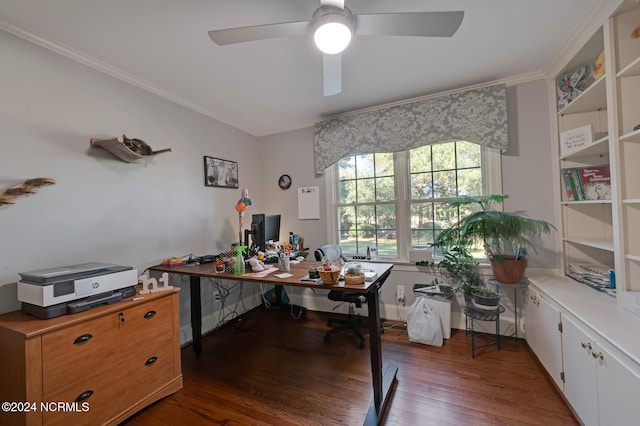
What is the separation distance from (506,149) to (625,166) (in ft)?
3.02

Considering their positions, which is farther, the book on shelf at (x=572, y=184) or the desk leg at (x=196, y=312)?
the desk leg at (x=196, y=312)

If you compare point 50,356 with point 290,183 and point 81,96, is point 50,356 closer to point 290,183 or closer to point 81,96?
point 81,96

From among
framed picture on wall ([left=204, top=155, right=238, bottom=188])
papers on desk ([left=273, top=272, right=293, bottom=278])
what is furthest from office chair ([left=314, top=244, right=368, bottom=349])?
framed picture on wall ([left=204, top=155, right=238, bottom=188])

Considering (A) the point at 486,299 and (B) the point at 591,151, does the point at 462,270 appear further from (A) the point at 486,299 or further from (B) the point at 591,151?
(B) the point at 591,151

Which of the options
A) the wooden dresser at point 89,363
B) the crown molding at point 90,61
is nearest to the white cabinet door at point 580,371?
the wooden dresser at point 89,363

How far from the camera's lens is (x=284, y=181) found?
137 inches

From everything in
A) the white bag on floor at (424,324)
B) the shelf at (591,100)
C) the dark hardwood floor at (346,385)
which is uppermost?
the shelf at (591,100)

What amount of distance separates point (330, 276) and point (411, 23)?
1.42 m

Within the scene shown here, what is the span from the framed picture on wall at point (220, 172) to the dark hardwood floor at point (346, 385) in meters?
1.74

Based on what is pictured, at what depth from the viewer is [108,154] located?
1.98 meters

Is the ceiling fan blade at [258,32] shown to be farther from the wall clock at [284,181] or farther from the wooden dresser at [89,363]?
the wall clock at [284,181]

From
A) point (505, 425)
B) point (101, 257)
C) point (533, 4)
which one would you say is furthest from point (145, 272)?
point (533, 4)

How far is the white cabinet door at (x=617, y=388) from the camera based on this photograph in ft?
3.33

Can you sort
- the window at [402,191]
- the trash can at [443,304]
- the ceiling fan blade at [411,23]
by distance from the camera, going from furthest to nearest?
1. the window at [402,191]
2. the trash can at [443,304]
3. the ceiling fan blade at [411,23]
